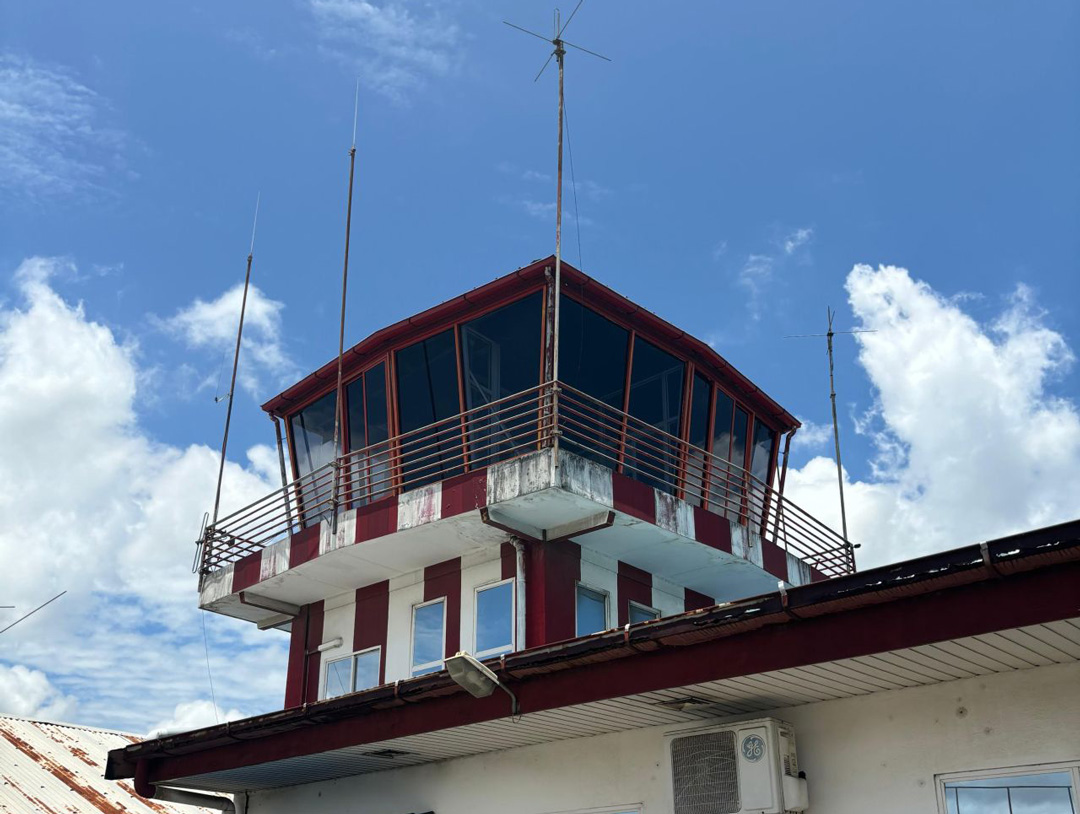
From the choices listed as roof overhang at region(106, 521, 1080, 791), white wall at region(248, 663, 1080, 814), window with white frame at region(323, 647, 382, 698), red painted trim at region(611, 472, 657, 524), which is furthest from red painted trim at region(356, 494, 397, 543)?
white wall at region(248, 663, 1080, 814)

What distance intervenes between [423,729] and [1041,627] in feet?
21.1

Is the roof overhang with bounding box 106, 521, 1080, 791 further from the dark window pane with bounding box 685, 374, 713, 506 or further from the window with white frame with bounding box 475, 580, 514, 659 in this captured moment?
the dark window pane with bounding box 685, 374, 713, 506

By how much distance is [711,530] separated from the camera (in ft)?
55.9

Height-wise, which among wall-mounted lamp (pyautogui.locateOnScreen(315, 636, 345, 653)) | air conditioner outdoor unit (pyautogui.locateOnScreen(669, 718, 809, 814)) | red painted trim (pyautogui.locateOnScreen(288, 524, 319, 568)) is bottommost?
air conditioner outdoor unit (pyautogui.locateOnScreen(669, 718, 809, 814))

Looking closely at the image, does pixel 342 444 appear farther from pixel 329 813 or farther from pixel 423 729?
pixel 423 729

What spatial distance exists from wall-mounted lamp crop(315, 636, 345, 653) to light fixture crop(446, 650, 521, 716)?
24.7ft

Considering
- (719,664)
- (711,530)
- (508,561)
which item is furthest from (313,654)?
(719,664)

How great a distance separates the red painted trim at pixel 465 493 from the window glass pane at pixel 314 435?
4603 millimetres

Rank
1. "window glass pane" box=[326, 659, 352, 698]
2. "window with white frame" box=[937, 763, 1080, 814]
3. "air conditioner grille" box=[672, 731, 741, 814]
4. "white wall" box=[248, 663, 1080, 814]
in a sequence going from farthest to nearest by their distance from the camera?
"window glass pane" box=[326, 659, 352, 698] < "air conditioner grille" box=[672, 731, 741, 814] < "white wall" box=[248, 663, 1080, 814] < "window with white frame" box=[937, 763, 1080, 814]

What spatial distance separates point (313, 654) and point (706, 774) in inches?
375

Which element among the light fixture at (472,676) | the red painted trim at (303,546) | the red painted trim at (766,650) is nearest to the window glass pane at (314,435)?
the red painted trim at (303,546)

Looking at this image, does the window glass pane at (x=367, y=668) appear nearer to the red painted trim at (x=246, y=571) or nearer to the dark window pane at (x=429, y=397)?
the red painted trim at (x=246, y=571)

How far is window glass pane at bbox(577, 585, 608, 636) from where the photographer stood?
16062 mm

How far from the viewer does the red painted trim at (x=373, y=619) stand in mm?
17531
